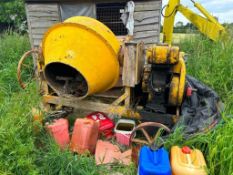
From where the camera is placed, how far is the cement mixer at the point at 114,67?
9.33ft

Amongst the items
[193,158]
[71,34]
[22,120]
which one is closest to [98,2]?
[71,34]

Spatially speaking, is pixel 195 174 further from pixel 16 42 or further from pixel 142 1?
pixel 16 42

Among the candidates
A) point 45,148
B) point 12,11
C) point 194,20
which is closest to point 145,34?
point 194,20

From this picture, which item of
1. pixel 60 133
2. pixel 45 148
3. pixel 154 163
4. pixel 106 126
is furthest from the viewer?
pixel 106 126

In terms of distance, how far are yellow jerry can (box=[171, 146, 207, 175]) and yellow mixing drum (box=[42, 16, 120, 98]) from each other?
115 centimetres

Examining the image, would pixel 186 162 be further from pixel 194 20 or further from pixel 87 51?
pixel 194 20

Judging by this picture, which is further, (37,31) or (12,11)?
(12,11)

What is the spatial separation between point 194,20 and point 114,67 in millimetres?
3674

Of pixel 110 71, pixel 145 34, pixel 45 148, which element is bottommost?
pixel 45 148

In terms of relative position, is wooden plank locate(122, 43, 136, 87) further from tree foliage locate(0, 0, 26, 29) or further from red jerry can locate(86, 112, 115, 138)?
tree foliage locate(0, 0, 26, 29)

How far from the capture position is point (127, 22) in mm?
5684

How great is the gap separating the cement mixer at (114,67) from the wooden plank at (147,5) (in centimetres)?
267

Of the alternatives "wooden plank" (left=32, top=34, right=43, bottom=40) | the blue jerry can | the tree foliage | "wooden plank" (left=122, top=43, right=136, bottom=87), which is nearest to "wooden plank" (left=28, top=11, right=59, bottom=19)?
"wooden plank" (left=32, top=34, right=43, bottom=40)

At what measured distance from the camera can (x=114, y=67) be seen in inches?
119
